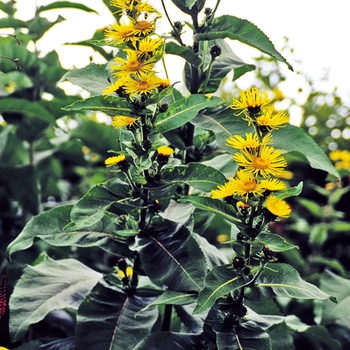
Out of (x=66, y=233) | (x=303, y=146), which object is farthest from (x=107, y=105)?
(x=303, y=146)

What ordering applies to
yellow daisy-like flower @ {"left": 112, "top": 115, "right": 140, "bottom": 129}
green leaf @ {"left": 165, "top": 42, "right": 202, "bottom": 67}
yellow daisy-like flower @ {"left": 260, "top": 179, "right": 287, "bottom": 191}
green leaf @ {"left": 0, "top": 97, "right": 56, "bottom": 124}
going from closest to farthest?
yellow daisy-like flower @ {"left": 260, "top": 179, "right": 287, "bottom": 191} → yellow daisy-like flower @ {"left": 112, "top": 115, "right": 140, "bottom": 129} → green leaf @ {"left": 165, "top": 42, "right": 202, "bottom": 67} → green leaf @ {"left": 0, "top": 97, "right": 56, "bottom": 124}

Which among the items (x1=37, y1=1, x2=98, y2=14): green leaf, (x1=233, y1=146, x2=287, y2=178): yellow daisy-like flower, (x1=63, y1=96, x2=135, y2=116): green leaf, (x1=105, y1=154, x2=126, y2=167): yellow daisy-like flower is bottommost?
(x1=105, y1=154, x2=126, y2=167): yellow daisy-like flower

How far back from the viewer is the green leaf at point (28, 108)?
53.3 inches

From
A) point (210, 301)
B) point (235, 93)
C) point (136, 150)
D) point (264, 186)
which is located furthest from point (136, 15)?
point (235, 93)

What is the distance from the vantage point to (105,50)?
146cm

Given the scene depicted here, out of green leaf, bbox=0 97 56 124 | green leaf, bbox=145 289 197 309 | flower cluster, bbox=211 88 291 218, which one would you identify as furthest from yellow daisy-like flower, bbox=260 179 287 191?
green leaf, bbox=0 97 56 124

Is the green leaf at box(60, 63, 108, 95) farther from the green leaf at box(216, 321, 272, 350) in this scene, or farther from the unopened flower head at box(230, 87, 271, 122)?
the green leaf at box(216, 321, 272, 350)

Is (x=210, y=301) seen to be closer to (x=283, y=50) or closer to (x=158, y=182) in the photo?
(x=158, y=182)

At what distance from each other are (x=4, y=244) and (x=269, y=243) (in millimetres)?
964

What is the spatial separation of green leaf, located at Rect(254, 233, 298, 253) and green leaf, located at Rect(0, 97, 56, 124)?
0.85 meters

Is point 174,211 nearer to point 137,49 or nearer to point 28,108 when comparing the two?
point 137,49

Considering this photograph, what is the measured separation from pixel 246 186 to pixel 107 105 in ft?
0.89

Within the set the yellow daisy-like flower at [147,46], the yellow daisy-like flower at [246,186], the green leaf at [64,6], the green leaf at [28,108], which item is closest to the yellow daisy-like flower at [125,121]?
the yellow daisy-like flower at [147,46]

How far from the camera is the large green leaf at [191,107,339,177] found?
92 cm
